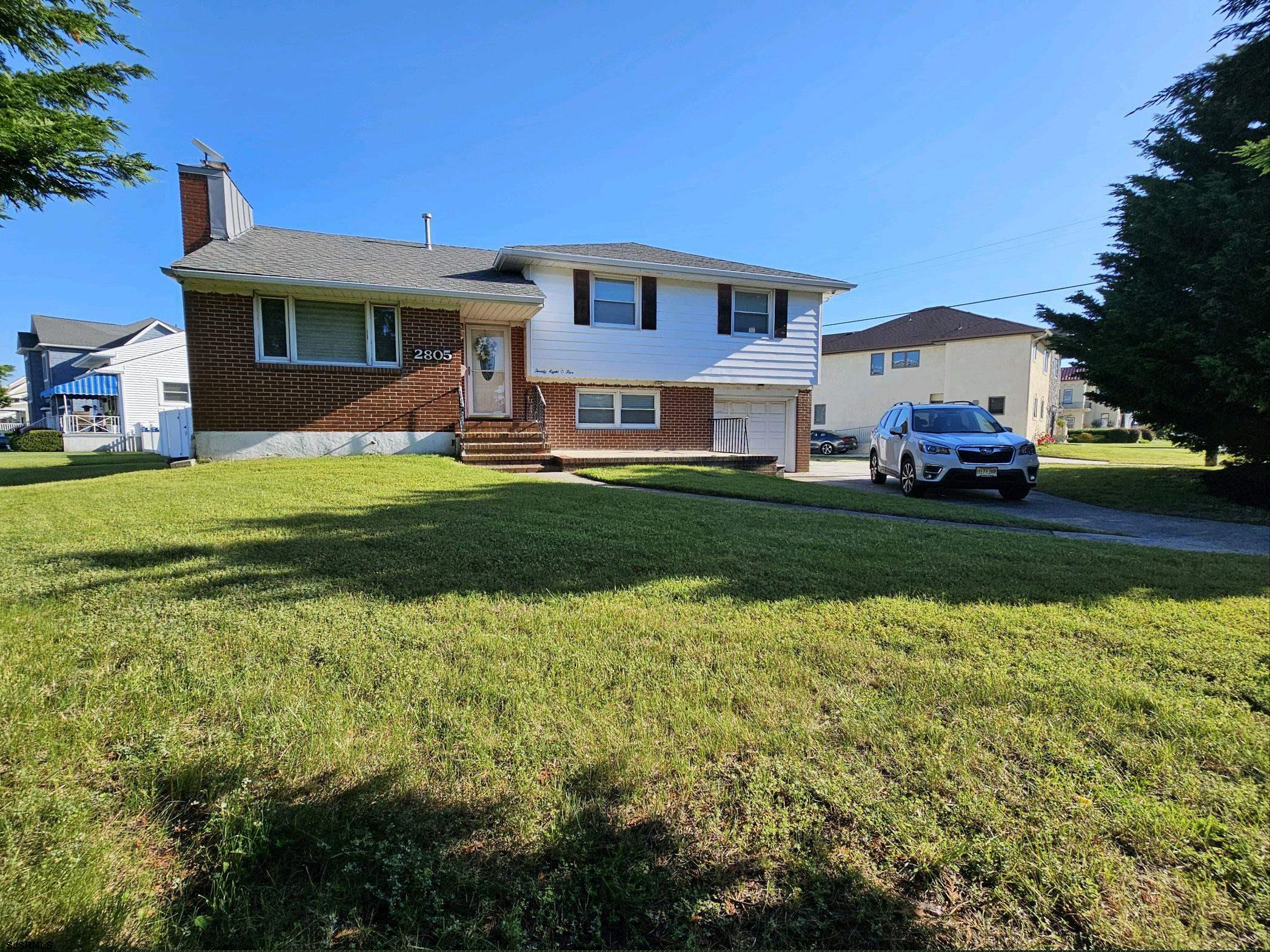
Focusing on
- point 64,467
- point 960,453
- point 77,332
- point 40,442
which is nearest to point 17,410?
point 77,332

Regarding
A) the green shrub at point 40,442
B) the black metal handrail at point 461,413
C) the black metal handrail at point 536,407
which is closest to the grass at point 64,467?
the black metal handrail at point 461,413

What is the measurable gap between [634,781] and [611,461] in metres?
10.7

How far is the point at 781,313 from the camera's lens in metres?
16.0

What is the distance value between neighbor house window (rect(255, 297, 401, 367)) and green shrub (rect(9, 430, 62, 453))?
2311cm

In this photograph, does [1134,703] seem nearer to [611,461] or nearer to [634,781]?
[634,781]

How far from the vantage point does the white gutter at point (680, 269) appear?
1343 cm

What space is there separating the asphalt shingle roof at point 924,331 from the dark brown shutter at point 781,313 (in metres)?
19.5

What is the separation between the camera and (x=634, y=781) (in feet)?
6.17

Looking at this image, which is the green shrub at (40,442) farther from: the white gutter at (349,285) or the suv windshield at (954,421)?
the suv windshield at (954,421)

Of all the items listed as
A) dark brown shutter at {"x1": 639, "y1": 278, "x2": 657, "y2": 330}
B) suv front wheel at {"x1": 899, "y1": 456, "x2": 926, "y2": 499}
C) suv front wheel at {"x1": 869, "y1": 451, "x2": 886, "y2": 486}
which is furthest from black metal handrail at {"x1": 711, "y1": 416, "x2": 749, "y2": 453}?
suv front wheel at {"x1": 899, "y1": 456, "x2": 926, "y2": 499}

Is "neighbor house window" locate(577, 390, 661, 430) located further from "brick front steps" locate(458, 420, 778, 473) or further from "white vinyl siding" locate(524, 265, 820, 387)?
"brick front steps" locate(458, 420, 778, 473)

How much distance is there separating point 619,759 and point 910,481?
10122 millimetres

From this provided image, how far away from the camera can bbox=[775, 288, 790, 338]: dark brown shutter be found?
52.4 ft

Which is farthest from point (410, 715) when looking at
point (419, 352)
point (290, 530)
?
point (419, 352)
